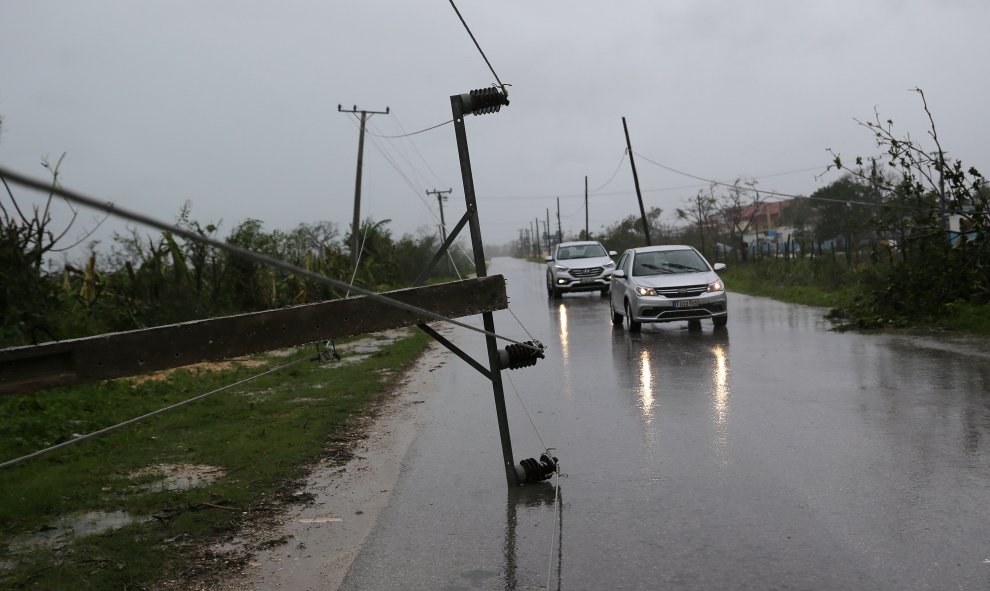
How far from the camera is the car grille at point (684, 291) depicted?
15.8 meters

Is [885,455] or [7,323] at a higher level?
[7,323]

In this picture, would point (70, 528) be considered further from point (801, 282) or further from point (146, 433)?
point (801, 282)

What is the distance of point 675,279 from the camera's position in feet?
53.2

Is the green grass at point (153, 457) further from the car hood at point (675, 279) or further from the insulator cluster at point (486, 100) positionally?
the car hood at point (675, 279)

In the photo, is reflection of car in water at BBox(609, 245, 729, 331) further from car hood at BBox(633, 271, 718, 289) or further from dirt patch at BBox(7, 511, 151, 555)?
dirt patch at BBox(7, 511, 151, 555)

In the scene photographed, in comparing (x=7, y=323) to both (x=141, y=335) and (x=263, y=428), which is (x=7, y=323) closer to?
(x=263, y=428)

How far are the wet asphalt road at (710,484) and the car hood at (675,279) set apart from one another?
4.71 meters

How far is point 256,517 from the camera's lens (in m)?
5.62

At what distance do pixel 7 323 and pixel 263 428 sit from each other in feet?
17.0

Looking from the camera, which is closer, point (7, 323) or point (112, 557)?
point (112, 557)

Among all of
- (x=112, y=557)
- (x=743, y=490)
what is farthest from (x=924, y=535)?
(x=112, y=557)

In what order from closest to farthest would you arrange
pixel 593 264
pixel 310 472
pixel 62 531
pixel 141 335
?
1. pixel 141 335
2. pixel 62 531
3. pixel 310 472
4. pixel 593 264

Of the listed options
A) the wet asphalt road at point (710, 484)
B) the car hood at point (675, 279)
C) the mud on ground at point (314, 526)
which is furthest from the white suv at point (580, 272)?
the mud on ground at point (314, 526)

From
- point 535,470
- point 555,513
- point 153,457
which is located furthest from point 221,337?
point 153,457
